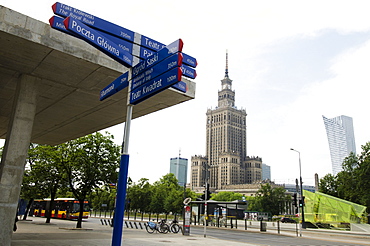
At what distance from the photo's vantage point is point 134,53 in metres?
7.71

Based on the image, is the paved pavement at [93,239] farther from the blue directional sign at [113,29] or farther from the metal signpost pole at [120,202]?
the blue directional sign at [113,29]

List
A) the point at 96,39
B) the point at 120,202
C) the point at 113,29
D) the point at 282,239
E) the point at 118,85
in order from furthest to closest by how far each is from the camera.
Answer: the point at 282,239 → the point at 113,29 → the point at 118,85 → the point at 96,39 → the point at 120,202

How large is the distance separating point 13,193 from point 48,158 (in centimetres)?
2096

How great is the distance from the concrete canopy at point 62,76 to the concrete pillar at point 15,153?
54 cm

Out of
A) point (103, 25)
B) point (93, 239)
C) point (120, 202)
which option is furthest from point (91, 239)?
point (103, 25)

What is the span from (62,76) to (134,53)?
4.09 meters

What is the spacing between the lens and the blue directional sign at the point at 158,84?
18.2 ft

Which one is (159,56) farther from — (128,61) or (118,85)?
(118,85)

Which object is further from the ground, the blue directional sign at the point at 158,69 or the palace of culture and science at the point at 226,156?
the palace of culture and science at the point at 226,156

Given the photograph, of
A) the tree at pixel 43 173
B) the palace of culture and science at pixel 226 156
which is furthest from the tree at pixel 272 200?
the palace of culture and science at pixel 226 156

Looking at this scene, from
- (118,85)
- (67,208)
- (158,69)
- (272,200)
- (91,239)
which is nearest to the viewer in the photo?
(158,69)

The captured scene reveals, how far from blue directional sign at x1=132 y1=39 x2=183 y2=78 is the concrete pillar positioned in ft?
19.3

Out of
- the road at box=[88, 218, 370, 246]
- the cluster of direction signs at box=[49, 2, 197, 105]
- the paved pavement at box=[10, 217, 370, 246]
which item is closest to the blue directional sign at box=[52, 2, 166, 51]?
the cluster of direction signs at box=[49, 2, 197, 105]

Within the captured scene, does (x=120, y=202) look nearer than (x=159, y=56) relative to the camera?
Yes
